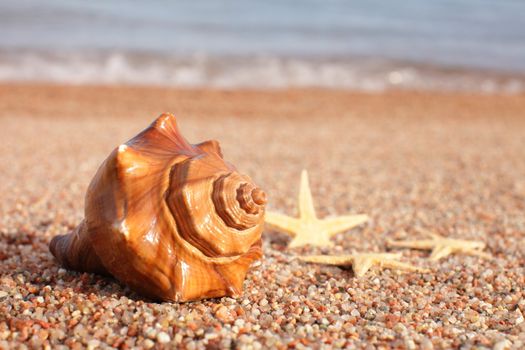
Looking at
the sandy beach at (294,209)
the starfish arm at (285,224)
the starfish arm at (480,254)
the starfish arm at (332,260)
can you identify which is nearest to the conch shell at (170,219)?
the sandy beach at (294,209)

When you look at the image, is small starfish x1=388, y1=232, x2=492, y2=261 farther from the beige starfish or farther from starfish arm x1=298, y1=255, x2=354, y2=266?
starfish arm x1=298, y1=255, x2=354, y2=266

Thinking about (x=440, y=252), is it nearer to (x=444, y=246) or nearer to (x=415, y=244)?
(x=444, y=246)

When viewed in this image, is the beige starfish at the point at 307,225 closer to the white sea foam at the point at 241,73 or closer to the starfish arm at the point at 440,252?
the starfish arm at the point at 440,252

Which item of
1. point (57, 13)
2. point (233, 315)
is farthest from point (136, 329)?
point (57, 13)

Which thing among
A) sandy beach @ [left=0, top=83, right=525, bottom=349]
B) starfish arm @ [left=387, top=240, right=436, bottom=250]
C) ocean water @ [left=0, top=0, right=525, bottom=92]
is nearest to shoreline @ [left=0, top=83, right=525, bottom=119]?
sandy beach @ [left=0, top=83, right=525, bottom=349]

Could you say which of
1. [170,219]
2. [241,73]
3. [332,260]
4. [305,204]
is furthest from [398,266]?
[241,73]

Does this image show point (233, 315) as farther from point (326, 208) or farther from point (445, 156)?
point (445, 156)
